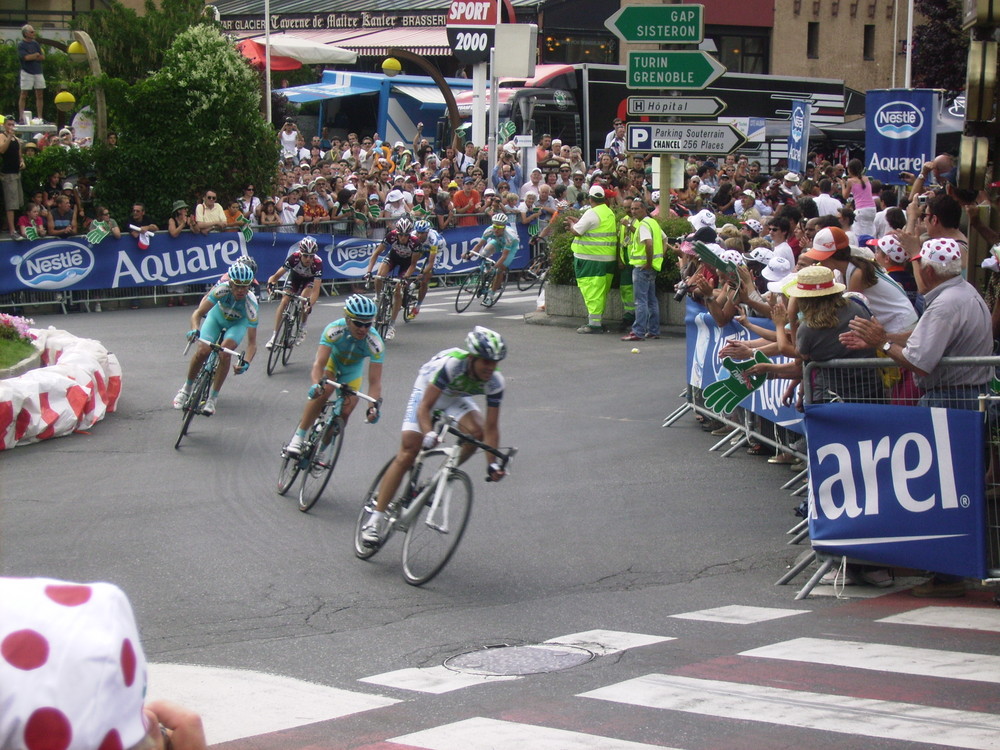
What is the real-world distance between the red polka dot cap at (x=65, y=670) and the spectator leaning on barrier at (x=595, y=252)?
17720 mm

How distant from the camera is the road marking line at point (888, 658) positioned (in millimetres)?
6070

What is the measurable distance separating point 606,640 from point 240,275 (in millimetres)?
7729

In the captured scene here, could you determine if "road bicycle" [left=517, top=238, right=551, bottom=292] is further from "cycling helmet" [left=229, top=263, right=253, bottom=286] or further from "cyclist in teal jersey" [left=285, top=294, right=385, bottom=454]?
"cyclist in teal jersey" [left=285, top=294, right=385, bottom=454]

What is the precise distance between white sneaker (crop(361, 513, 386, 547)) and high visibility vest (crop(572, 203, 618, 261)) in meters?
11.5

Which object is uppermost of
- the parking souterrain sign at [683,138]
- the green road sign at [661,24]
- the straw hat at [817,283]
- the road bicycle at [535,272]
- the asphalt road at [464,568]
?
the green road sign at [661,24]

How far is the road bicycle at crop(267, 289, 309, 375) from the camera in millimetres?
17078

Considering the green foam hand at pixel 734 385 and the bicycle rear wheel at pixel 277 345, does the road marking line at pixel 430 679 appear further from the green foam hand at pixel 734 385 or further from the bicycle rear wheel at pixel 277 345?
the bicycle rear wheel at pixel 277 345

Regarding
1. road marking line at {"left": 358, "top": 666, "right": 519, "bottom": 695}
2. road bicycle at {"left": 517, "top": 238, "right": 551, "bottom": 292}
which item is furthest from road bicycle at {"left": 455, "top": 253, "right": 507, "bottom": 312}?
road marking line at {"left": 358, "top": 666, "right": 519, "bottom": 695}

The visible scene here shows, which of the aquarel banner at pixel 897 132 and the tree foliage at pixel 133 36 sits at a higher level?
the tree foliage at pixel 133 36

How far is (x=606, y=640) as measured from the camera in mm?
7016

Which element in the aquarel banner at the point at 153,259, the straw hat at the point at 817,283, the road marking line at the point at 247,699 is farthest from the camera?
the aquarel banner at the point at 153,259

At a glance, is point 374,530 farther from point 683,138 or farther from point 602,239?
point 602,239

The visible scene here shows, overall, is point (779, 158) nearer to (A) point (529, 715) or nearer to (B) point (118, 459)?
(B) point (118, 459)

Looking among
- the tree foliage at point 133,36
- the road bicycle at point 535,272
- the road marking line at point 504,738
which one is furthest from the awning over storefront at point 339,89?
the road marking line at point 504,738
